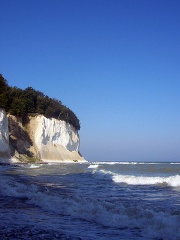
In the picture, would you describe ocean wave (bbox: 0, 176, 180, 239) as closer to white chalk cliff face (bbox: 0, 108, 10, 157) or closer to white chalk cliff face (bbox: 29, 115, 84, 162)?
white chalk cliff face (bbox: 0, 108, 10, 157)

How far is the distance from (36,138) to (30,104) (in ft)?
25.7

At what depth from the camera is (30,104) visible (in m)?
64.2

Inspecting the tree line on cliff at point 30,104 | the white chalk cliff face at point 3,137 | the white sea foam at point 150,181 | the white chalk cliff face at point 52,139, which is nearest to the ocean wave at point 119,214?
the white sea foam at point 150,181

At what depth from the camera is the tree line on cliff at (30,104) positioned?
5647 centimetres

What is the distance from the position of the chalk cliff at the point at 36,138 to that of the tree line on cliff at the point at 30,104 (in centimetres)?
183

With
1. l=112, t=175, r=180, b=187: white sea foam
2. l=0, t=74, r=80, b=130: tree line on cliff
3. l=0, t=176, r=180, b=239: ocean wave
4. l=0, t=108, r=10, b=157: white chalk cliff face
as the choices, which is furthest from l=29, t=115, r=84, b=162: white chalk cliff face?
l=0, t=176, r=180, b=239: ocean wave

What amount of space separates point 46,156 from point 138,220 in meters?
58.4

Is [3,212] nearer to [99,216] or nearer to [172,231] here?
[99,216]

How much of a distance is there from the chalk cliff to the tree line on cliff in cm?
183

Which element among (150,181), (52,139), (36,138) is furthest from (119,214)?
(52,139)

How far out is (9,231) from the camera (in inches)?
198

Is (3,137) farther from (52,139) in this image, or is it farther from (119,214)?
(119,214)

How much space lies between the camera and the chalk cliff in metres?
49.9

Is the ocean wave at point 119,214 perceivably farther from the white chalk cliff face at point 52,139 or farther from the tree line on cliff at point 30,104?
the white chalk cliff face at point 52,139
